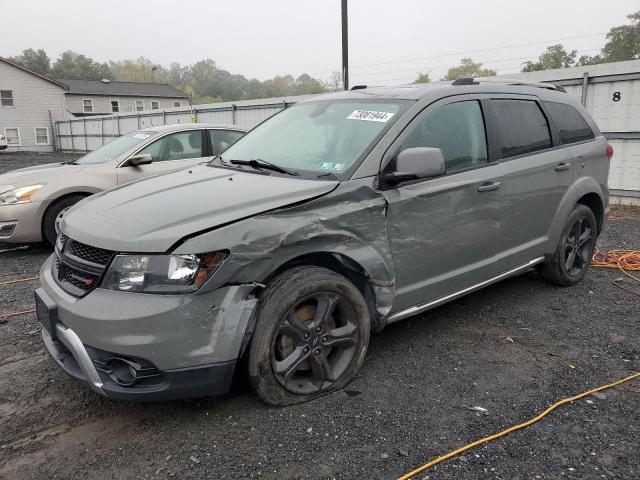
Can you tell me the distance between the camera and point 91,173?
656 cm

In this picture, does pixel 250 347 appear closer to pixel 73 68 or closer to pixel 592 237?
pixel 592 237

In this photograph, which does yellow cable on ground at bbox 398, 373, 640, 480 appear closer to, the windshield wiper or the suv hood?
the suv hood

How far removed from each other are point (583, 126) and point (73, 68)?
96.1m

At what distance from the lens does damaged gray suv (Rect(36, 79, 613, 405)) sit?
252 centimetres

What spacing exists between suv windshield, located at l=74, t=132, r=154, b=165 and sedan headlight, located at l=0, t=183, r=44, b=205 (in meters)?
0.93

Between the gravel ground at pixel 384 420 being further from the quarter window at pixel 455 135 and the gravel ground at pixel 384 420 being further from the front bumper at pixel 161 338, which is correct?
the quarter window at pixel 455 135

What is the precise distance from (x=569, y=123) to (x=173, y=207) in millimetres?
A: 3673

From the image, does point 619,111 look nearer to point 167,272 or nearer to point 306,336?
point 306,336

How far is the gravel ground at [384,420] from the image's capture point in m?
2.44

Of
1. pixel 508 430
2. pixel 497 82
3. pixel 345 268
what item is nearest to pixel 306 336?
pixel 345 268

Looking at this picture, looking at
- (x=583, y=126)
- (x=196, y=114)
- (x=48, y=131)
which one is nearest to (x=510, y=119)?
(x=583, y=126)

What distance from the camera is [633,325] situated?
161 inches

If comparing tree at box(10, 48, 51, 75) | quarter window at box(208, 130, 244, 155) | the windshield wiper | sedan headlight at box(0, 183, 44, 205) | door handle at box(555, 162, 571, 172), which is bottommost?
sedan headlight at box(0, 183, 44, 205)


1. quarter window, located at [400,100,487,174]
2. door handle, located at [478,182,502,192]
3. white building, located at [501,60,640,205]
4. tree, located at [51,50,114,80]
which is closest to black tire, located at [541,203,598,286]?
door handle, located at [478,182,502,192]
